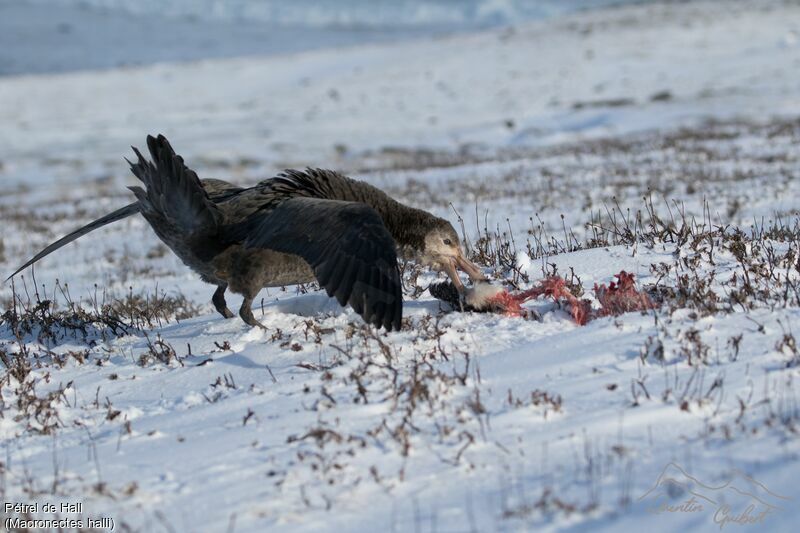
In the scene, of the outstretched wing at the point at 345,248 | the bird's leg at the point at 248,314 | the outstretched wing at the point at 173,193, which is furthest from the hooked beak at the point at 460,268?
the outstretched wing at the point at 173,193

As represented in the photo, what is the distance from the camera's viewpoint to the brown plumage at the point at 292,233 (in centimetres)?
490

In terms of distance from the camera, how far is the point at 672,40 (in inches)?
2088

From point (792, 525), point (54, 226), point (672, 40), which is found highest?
point (672, 40)

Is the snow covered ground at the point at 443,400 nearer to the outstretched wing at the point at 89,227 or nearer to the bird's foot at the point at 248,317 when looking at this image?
the bird's foot at the point at 248,317

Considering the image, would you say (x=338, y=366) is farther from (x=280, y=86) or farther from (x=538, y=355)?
(x=280, y=86)

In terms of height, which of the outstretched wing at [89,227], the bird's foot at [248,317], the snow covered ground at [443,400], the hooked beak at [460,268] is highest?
A: the outstretched wing at [89,227]

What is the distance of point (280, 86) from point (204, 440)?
57.7 m

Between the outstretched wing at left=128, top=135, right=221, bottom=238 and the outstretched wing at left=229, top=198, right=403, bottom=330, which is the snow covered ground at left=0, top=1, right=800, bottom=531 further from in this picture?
the outstretched wing at left=128, top=135, right=221, bottom=238

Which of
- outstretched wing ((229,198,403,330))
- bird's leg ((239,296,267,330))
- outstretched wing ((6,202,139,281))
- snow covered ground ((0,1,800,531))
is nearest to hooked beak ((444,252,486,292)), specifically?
snow covered ground ((0,1,800,531))

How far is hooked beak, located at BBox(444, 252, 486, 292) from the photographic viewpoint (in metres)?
5.85

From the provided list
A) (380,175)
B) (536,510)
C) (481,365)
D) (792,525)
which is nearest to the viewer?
(792,525)

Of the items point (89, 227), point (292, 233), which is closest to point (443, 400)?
point (292, 233)

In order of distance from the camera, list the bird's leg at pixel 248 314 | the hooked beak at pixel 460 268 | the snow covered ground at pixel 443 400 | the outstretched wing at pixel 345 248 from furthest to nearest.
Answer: the hooked beak at pixel 460 268 → the bird's leg at pixel 248 314 → the outstretched wing at pixel 345 248 → the snow covered ground at pixel 443 400

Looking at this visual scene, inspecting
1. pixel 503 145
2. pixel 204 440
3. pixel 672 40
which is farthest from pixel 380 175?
pixel 672 40
